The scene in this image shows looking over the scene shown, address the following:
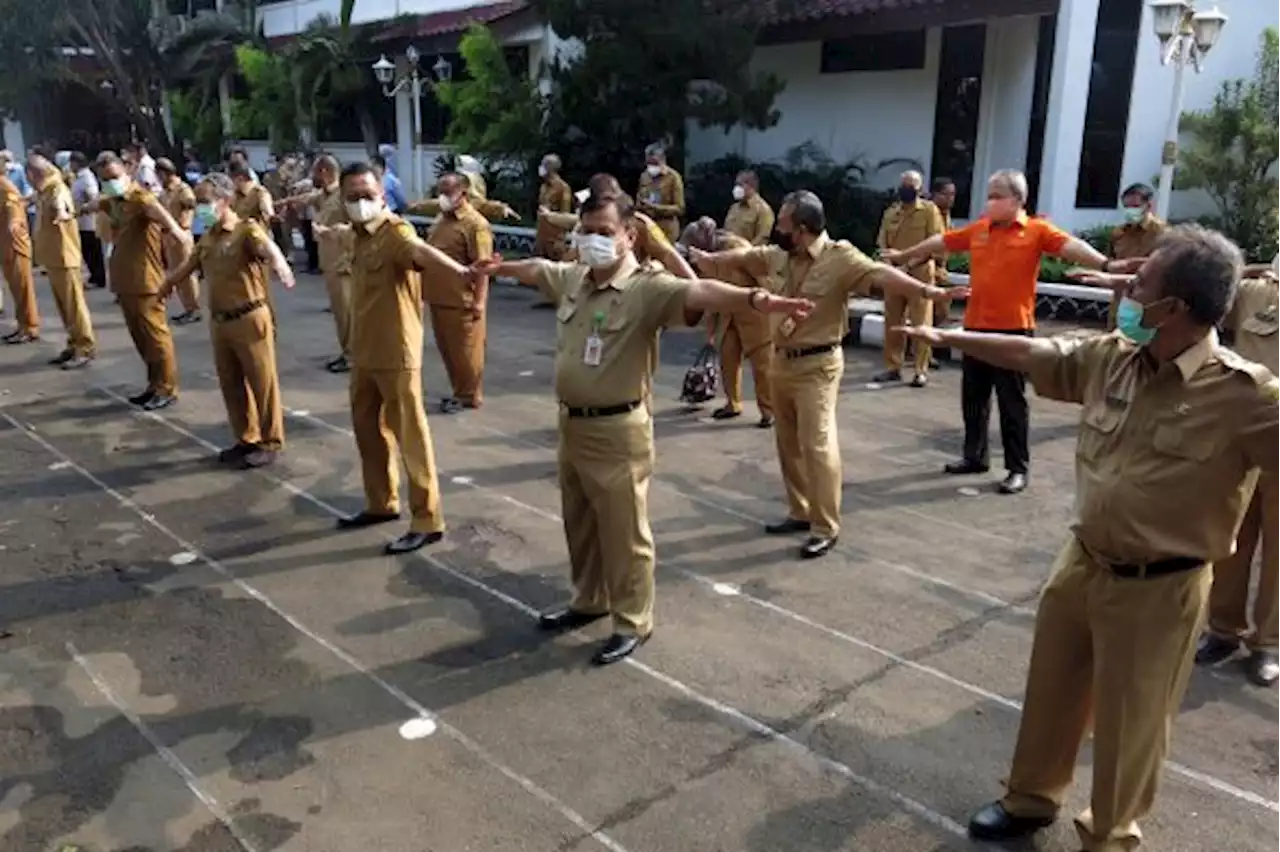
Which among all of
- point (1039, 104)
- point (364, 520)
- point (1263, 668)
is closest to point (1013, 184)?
point (1263, 668)

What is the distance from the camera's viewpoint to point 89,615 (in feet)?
16.8

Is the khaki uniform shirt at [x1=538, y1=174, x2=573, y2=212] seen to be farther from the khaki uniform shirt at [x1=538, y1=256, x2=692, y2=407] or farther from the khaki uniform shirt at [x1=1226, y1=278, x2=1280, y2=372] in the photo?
the khaki uniform shirt at [x1=1226, y1=278, x2=1280, y2=372]

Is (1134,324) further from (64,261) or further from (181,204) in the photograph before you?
(181,204)

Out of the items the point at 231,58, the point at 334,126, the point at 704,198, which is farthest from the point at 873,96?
the point at 231,58

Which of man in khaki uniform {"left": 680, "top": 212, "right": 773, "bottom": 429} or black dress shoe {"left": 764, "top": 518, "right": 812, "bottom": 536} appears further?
man in khaki uniform {"left": 680, "top": 212, "right": 773, "bottom": 429}

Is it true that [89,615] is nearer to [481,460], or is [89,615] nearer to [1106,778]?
[481,460]

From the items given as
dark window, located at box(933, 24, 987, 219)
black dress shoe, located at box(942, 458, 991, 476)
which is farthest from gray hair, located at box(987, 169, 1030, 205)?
dark window, located at box(933, 24, 987, 219)

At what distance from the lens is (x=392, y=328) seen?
5684mm

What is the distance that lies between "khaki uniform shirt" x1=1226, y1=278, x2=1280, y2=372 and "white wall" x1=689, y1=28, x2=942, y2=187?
1096cm

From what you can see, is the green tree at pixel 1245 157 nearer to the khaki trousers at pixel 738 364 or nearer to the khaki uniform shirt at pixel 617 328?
the khaki trousers at pixel 738 364

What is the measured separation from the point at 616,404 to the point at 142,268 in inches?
224

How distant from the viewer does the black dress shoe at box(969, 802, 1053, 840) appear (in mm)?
3447

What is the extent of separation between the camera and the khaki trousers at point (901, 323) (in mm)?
9711

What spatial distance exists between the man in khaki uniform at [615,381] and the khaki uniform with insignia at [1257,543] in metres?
1.92
